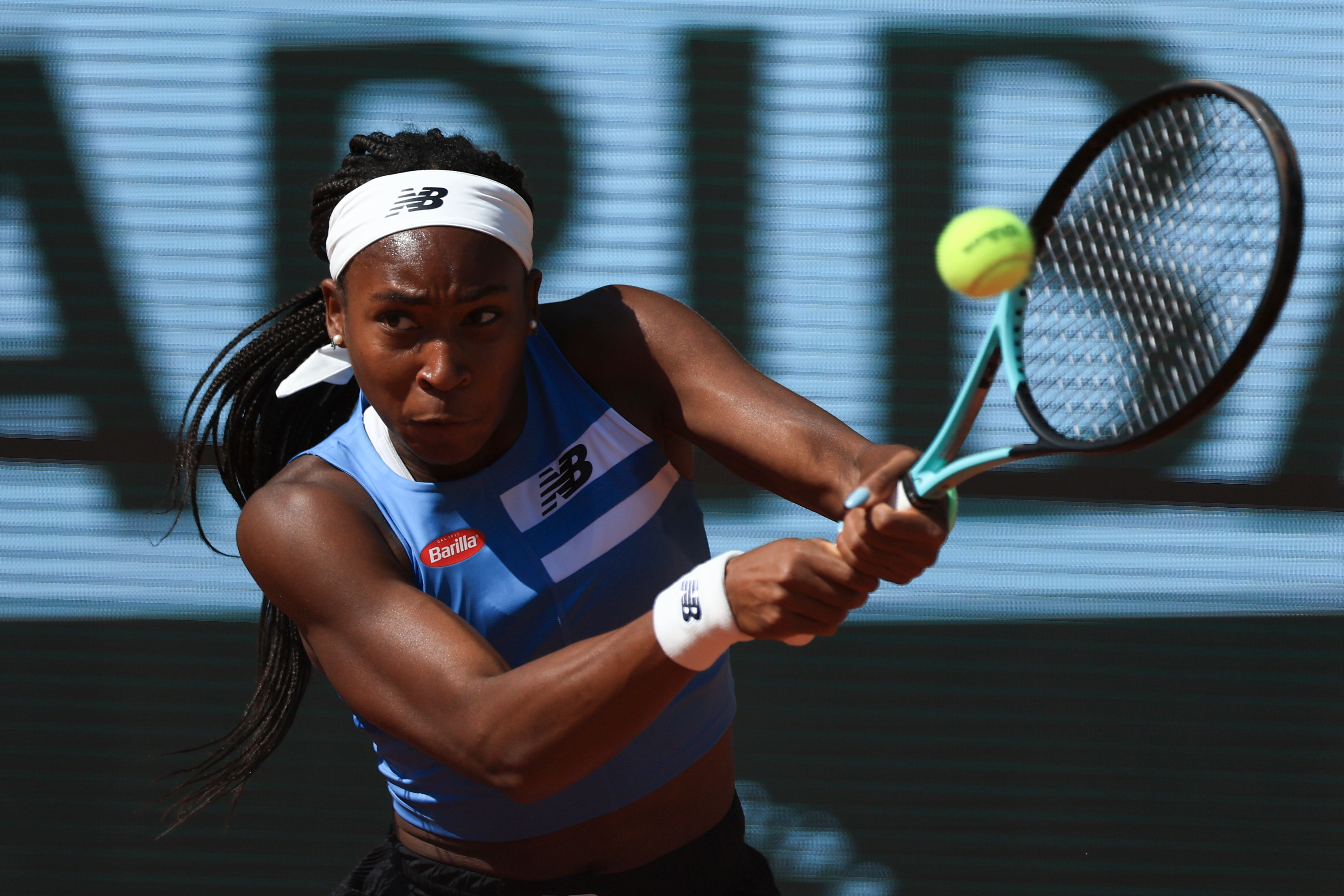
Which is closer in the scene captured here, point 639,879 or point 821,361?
point 639,879

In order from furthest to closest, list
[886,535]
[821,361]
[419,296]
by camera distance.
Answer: [821,361] → [419,296] → [886,535]

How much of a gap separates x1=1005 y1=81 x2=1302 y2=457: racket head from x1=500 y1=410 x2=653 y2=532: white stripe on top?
558mm

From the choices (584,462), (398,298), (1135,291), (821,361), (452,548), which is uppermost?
(1135,291)

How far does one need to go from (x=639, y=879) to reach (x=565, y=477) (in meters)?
0.59

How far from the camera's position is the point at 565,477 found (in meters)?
1.75

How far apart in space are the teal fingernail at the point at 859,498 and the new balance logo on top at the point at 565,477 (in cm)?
53

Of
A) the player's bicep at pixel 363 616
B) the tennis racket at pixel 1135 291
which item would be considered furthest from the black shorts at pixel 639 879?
the tennis racket at pixel 1135 291

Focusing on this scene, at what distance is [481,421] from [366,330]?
0.19 metres

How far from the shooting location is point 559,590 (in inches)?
67.9

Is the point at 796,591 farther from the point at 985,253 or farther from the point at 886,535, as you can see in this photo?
the point at 985,253

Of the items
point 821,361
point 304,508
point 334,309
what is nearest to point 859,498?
point 304,508

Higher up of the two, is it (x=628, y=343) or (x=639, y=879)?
(x=628, y=343)

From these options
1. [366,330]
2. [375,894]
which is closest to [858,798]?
[375,894]

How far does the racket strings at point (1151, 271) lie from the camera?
53.3 inches
